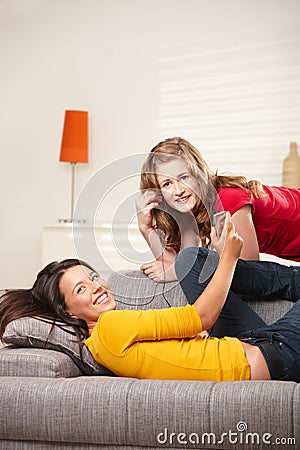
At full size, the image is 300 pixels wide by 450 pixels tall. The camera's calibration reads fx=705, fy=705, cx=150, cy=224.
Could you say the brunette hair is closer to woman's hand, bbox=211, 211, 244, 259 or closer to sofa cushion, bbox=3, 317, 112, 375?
sofa cushion, bbox=3, 317, 112, 375

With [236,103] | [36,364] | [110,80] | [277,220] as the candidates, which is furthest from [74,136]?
[36,364]

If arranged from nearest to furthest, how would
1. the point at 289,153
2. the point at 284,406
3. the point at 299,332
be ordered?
the point at 284,406 < the point at 299,332 < the point at 289,153

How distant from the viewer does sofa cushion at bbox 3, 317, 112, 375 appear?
2111mm

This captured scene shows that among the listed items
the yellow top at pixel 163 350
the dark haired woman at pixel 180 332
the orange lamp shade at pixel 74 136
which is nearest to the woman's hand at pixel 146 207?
the dark haired woman at pixel 180 332

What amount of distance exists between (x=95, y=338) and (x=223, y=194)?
0.63 meters

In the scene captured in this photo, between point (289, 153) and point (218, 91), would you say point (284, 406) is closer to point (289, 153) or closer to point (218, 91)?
point (289, 153)

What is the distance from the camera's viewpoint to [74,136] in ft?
15.1

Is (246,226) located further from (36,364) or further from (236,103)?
(236,103)

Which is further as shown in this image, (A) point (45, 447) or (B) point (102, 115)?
(B) point (102, 115)

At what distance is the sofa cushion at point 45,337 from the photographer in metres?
2.11

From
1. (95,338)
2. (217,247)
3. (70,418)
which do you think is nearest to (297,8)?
(217,247)

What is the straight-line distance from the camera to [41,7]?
4.91 meters

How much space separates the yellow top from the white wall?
8.66 feet

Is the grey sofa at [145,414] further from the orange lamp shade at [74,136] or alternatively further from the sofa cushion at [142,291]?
the orange lamp shade at [74,136]
